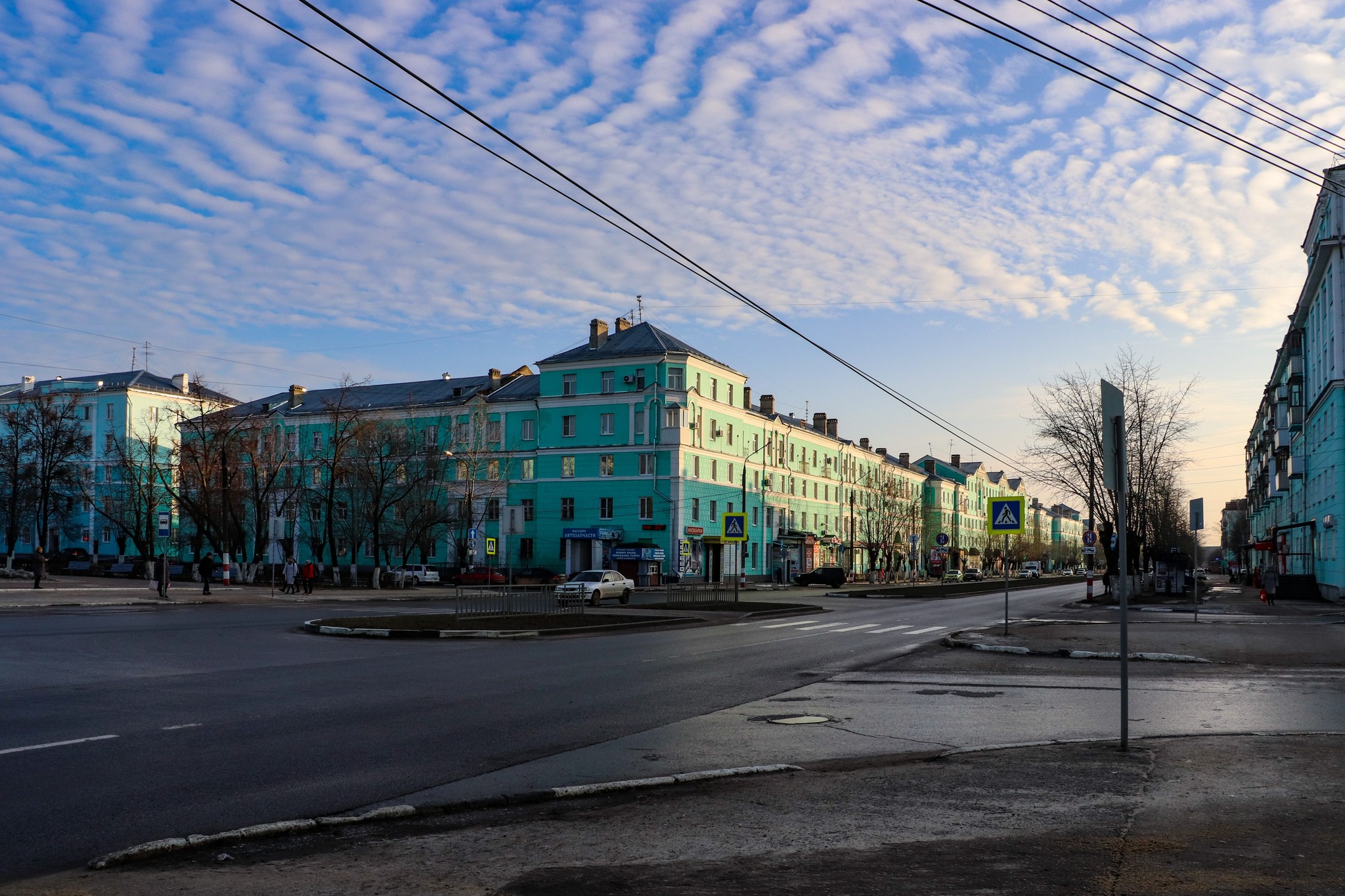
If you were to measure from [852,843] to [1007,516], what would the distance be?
1925 centimetres

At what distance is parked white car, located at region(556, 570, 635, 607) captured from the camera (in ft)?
132

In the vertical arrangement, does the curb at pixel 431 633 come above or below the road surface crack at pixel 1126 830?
below

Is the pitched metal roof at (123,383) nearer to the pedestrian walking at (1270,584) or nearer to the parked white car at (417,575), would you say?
the parked white car at (417,575)

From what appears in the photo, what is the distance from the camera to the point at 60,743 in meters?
9.13

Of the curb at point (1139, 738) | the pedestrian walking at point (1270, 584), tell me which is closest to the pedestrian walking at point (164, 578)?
the curb at point (1139, 738)

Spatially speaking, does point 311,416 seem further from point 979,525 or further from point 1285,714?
point 979,525

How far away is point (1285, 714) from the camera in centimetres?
1177

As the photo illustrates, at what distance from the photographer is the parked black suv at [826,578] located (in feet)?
238

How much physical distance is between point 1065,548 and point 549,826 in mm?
201468

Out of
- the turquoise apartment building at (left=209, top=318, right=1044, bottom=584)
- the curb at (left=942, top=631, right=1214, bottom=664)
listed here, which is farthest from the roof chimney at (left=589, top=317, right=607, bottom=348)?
the curb at (left=942, top=631, right=1214, bottom=664)

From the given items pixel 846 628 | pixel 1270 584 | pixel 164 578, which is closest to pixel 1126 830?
pixel 846 628

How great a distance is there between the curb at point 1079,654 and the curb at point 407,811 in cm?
1243

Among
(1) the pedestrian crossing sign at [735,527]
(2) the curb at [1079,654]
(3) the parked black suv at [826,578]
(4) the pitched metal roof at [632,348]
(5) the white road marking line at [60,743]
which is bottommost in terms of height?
(3) the parked black suv at [826,578]

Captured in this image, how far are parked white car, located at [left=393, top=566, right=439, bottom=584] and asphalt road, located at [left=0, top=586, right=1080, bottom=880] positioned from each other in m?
36.7
